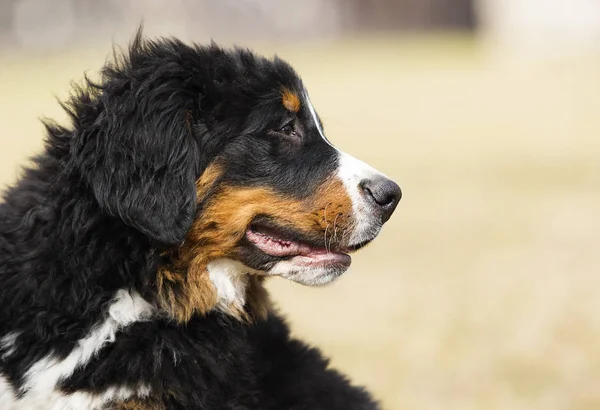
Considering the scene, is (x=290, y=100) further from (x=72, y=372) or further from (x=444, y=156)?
(x=444, y=156)

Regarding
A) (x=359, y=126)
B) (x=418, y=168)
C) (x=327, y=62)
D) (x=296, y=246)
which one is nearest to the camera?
(x=296, y=246)

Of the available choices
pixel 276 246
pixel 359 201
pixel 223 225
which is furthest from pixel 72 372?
pixel 359 201

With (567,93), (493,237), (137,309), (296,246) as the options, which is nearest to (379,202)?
(296,246)

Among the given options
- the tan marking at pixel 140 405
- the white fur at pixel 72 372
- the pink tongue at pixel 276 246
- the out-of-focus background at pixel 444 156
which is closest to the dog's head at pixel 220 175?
the pink tongue at pixel 276 246

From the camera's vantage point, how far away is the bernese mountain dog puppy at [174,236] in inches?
152

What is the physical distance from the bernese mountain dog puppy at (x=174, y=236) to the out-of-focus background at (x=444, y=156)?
1.92 metres

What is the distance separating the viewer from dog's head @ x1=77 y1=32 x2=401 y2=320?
3.86 meters

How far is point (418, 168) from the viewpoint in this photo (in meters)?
16.9

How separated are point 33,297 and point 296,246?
1.09 m

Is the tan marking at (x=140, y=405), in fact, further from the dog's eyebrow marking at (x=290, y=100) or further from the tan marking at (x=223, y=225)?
the dog's eyebrow marking at (x=290, y=100)

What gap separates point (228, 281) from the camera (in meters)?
4.12

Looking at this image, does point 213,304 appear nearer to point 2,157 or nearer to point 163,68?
point 163,68

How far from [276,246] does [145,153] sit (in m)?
0.68

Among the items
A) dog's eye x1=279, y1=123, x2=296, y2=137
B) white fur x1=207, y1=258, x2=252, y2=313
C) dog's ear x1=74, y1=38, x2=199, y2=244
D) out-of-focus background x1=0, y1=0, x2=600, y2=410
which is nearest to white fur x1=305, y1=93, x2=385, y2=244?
dog's eye x1=279, y1=123, x2=296, y2=137
